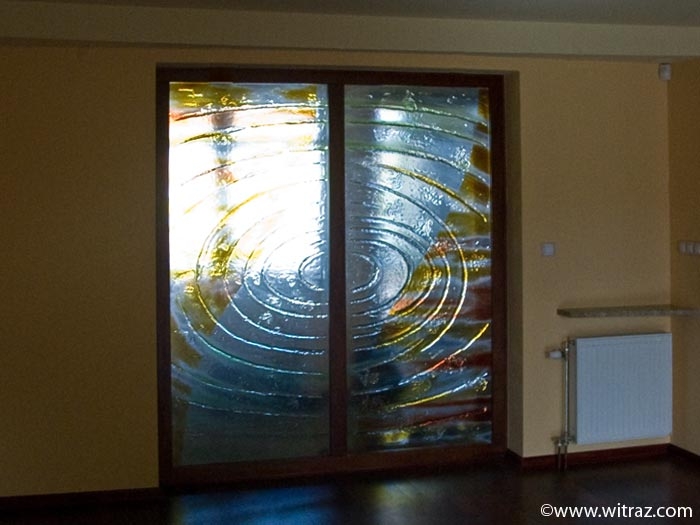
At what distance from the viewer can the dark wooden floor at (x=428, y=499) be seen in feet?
14.1

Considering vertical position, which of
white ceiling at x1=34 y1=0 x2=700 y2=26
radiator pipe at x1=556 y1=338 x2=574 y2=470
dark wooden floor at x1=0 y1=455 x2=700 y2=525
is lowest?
dark wooden floor at x1=0 y1=455 x2=700 y2=525

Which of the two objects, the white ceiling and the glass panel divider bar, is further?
the glass panel divider bar

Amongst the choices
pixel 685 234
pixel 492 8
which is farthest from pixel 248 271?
pixel 685 234

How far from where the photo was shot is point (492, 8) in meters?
4.41

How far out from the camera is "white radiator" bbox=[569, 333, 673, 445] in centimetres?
502

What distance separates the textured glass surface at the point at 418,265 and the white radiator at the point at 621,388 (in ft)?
1.70

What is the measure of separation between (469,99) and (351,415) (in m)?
1.84

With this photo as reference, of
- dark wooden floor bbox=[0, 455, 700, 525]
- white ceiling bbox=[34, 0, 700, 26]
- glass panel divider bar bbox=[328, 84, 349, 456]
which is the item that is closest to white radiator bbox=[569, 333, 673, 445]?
dark wooden floor bbox=[0, 455, 700, 525]

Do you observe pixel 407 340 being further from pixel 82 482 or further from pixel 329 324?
pixel 82 482

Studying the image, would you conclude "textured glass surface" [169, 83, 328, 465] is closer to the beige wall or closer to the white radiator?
the beige wall

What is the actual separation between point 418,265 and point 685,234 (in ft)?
4.87

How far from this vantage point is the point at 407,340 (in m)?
5.11

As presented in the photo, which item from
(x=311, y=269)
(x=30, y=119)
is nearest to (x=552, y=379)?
(x=311, y=269)

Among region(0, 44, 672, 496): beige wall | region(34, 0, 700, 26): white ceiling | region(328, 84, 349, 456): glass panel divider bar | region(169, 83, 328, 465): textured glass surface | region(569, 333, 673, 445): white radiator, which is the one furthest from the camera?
region(569, 333, 673, 445): white radiator
